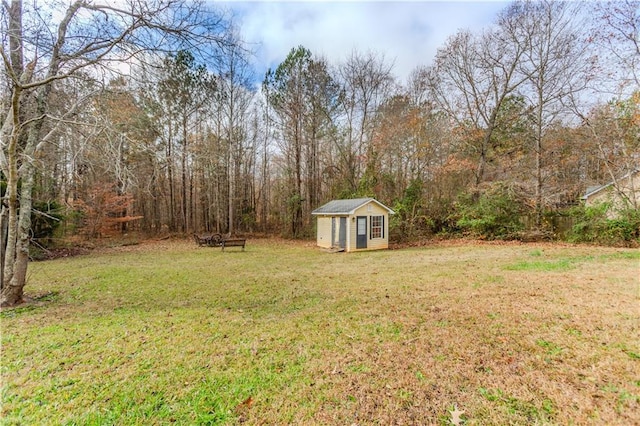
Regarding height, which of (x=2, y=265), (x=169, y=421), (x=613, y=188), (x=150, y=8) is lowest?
(x=169, y=421)

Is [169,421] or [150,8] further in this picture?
[150,8]

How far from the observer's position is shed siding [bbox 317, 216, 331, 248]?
1455 centimetres

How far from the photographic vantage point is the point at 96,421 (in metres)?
2.28

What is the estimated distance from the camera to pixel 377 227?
46.6 ft

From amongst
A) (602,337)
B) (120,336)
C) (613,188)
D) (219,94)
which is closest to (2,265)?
(120,336)

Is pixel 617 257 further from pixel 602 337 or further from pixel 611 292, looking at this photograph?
pixel 602 337

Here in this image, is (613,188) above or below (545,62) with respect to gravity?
below

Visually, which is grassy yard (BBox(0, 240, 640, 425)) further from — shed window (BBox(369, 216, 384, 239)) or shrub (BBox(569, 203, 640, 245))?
shed window (BBox(369, 216, 384, 239))

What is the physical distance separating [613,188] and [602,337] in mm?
14080

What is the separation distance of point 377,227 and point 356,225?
1434 mm

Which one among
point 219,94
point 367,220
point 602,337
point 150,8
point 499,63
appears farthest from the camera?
point 219,94

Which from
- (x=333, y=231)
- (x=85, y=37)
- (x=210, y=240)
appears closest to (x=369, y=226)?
(x=333, y=231)

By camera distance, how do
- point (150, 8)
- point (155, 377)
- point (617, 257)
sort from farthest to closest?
point (617, 257), point (150, 8), point (155, 377)

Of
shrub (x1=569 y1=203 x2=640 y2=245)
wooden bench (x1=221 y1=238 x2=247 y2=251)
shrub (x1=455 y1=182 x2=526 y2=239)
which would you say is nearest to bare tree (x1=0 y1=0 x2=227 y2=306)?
wooden bench (x1=221 y1=238 x2=247 y2=251)
